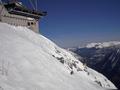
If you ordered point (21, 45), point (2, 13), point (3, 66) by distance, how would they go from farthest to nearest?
1. point (2, 13)
2. point (21, 45)
3. point (3, 66)

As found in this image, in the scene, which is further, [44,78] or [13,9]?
[13,9]

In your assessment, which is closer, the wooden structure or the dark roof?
the wooden structure

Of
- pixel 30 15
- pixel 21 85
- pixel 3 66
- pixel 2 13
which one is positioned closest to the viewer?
pixel 21 85

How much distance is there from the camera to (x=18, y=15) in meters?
32.6

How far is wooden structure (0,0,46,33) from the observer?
96.2ft

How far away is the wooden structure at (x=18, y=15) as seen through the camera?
96.2 feet

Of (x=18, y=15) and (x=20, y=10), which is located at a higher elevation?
(x=20, y=10)

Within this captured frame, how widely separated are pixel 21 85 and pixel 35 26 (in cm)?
2598

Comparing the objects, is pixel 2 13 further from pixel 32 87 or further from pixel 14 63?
pixel 32 87

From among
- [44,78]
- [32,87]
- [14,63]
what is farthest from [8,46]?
[32,87]

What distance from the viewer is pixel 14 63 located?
14.7m

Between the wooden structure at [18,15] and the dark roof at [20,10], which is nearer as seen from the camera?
the wooden structure at [18,15]

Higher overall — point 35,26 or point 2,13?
point 2,13

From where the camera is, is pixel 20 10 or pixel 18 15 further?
pixel 20 10
